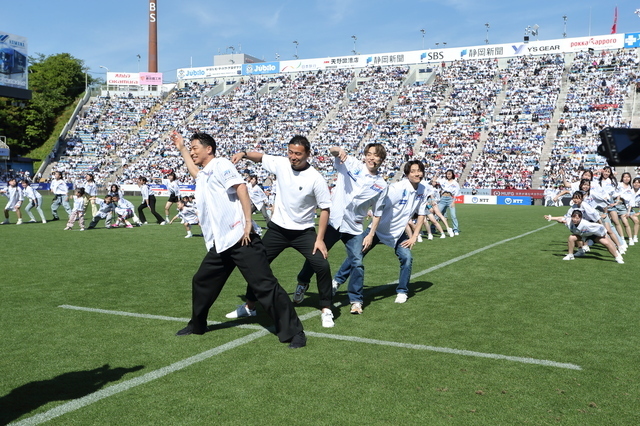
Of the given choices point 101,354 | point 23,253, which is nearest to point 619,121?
point 23,253

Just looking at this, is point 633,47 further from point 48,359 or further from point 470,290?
point 48,359

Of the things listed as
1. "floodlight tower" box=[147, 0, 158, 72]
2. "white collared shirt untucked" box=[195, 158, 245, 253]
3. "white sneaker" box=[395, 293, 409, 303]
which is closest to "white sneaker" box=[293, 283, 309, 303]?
"white sneaker" box=[395, 293, 409, 303]

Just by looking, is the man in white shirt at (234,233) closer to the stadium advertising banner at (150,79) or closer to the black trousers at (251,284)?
the black trousers at (251,284)

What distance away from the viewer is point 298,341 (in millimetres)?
5168

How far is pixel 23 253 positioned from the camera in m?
12.1

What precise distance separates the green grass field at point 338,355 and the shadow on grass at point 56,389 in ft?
0.05

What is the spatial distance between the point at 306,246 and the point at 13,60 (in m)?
46.6

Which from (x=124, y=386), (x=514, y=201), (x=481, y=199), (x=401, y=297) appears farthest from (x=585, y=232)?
(x=481, y=199)

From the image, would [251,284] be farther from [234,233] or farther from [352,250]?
[352,250]

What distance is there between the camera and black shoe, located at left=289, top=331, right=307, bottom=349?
16.8ft

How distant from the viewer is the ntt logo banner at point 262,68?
69250 millimetres

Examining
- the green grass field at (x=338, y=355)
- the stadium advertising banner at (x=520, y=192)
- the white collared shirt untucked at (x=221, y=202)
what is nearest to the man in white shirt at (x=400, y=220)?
the green grass field at (x=338, y=355)

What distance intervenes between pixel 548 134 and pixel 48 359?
47.0 m

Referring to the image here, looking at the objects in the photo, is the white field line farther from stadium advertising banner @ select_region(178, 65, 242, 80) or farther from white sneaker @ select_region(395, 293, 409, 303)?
stadium advertising banner @ select_region(178, 65, 242, 80)
